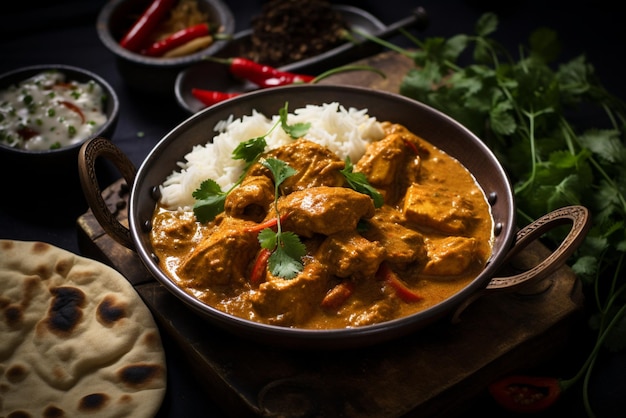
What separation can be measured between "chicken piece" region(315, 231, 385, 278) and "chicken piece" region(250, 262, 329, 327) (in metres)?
0.15

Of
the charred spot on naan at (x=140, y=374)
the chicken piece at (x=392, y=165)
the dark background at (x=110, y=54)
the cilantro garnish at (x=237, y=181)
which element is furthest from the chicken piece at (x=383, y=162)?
the dark background at (x=110, y=54)

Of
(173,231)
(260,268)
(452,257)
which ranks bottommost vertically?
(173,231)

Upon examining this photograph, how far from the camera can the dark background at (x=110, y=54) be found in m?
4.91

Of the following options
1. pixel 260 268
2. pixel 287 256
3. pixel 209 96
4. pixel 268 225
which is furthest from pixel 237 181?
pixel 209 96

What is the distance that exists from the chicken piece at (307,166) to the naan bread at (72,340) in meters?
1.07

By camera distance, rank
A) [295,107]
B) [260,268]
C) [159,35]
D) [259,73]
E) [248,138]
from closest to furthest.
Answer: [260,268] → [248,138] → [295,107] → [259,73] → [159,35]

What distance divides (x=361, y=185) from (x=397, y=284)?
0.66 m

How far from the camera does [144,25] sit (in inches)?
235

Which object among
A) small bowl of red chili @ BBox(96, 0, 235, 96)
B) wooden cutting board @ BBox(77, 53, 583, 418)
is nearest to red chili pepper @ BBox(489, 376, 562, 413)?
wooden cutting board @ BBox(77, 53, 583, 418)

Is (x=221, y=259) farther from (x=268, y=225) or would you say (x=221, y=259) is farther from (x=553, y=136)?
(x=553, y=136)

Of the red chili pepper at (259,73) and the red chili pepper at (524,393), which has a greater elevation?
the red chili pepper at (259,73)

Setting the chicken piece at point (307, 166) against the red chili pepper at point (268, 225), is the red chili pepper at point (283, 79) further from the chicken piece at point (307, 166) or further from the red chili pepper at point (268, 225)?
the red chili pepper at point (268, 225)

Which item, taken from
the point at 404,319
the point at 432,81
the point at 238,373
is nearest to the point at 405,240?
the point at 404,319

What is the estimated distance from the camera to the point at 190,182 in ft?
13.5
